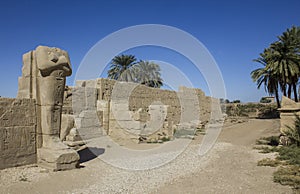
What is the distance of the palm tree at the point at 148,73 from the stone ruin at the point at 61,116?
8234 millimetres

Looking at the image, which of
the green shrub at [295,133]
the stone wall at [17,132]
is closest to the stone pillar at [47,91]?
the stone wall at [17,132]

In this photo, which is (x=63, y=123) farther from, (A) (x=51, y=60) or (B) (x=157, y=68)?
(B) (x=157, y=68)

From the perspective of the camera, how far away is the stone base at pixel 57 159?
5.03m

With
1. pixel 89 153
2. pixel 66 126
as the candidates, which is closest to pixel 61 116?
pixel 89 153

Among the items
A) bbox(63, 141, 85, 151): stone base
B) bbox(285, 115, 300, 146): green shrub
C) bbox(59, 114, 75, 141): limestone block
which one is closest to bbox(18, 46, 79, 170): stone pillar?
bbox(63, 141, 85, 151): stone base

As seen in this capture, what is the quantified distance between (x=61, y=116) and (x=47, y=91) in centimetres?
88

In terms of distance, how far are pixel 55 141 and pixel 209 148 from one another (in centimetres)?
526

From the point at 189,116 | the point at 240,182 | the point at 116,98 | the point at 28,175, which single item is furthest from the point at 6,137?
the point at 189,116

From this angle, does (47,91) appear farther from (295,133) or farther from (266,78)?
(266,78)

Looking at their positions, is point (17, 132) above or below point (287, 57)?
below

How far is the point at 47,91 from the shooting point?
5406 millimetres

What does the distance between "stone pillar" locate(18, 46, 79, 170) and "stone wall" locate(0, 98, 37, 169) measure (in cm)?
15

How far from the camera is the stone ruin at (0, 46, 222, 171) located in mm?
5113

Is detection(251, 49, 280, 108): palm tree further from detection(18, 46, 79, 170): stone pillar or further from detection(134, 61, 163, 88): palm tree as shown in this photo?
detection(18, 46, 79, 170): stone pillar
